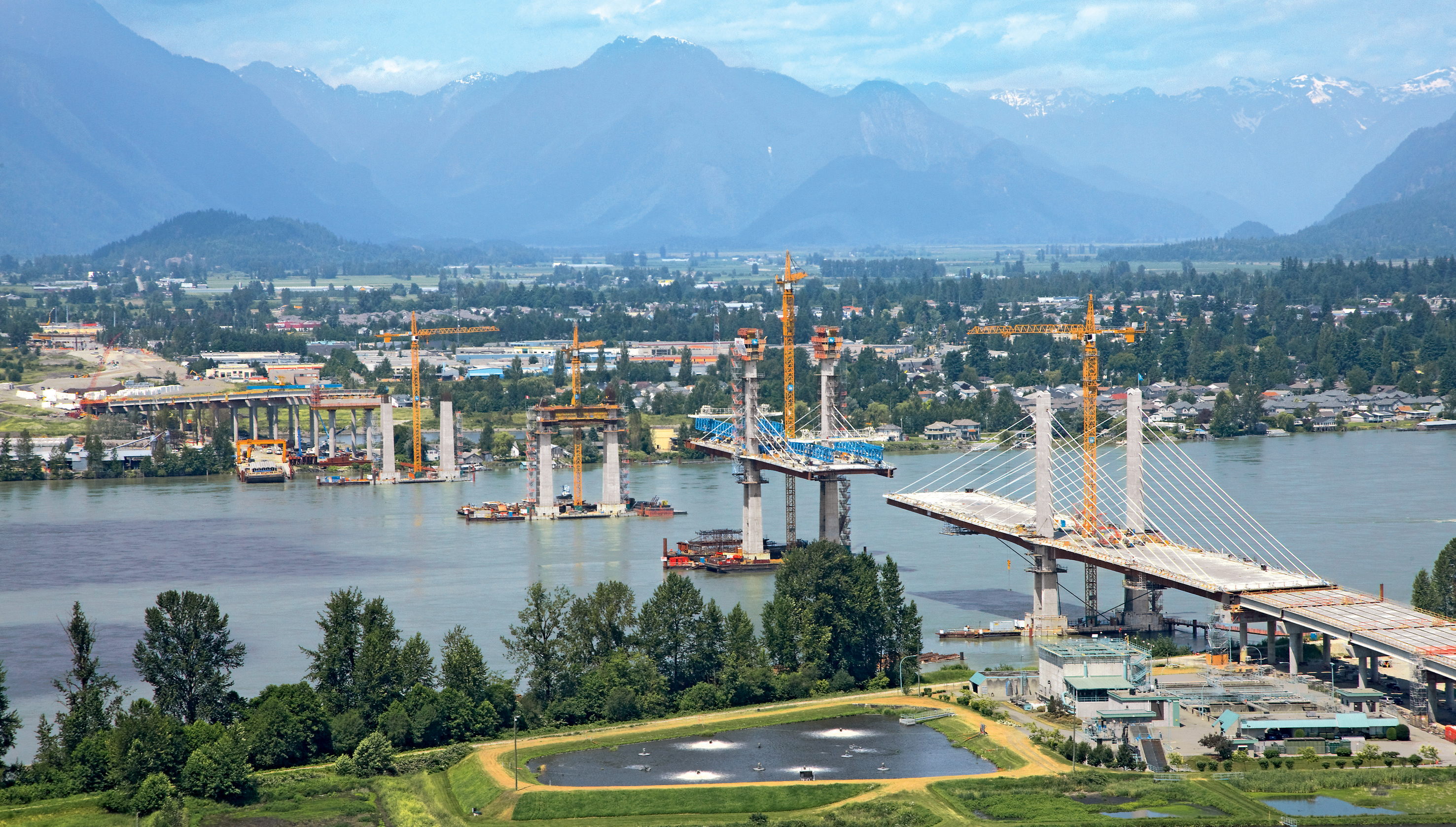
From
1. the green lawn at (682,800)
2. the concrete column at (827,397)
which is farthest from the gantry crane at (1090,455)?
the green lawn at (682,800)

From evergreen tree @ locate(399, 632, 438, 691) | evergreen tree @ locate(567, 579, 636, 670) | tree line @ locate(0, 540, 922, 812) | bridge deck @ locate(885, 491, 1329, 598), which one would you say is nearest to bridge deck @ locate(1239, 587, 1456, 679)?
bridge deck @ locate(885, 491, 1329, 598)

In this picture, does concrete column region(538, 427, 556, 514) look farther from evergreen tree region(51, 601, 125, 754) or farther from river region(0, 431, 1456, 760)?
evergreen tree region(51, 601, 125, 754)

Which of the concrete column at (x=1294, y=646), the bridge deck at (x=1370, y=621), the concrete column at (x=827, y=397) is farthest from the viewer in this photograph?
the concrete column at (x=827, y=397)

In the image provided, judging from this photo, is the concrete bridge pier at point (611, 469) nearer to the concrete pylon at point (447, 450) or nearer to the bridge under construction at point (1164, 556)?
the bridge under construction at point (1164, 556)

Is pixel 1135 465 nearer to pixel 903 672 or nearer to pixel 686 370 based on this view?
pixel 903 672

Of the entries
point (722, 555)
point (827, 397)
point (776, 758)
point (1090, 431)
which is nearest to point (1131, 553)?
point (1090, 431)

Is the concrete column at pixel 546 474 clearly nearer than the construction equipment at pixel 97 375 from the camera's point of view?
Yes
